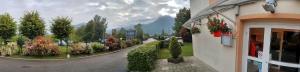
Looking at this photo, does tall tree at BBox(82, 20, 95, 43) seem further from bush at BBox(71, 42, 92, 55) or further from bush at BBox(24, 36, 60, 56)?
bush at BBox(24, 36, 60, 56)

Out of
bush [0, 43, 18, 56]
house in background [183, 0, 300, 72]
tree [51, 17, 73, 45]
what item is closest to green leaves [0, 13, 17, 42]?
bush [0, 43, 18, 56]

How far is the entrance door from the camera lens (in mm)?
7125

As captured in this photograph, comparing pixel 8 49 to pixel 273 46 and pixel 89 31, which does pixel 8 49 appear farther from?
pixel 89 31

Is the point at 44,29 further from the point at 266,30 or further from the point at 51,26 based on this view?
the point at 266,30

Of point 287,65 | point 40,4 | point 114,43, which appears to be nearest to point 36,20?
point 40,4

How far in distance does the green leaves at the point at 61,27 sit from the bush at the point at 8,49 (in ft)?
11.3

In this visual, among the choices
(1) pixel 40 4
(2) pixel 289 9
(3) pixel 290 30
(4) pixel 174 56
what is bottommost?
(4) pixel 174 56

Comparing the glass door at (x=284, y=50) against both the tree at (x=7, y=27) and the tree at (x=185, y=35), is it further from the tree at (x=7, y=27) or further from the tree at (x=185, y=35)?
the tree at (x=185, y=35)

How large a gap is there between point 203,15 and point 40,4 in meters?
20.2

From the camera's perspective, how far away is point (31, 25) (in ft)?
80.3

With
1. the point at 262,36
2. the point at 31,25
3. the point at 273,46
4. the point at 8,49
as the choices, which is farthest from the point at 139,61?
the point at 31,25

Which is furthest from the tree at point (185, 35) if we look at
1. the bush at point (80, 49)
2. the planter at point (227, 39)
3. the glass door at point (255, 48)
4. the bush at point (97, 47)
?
the glass door at point (255, 48)

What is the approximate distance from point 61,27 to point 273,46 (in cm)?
1989

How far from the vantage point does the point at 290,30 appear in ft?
23.1
